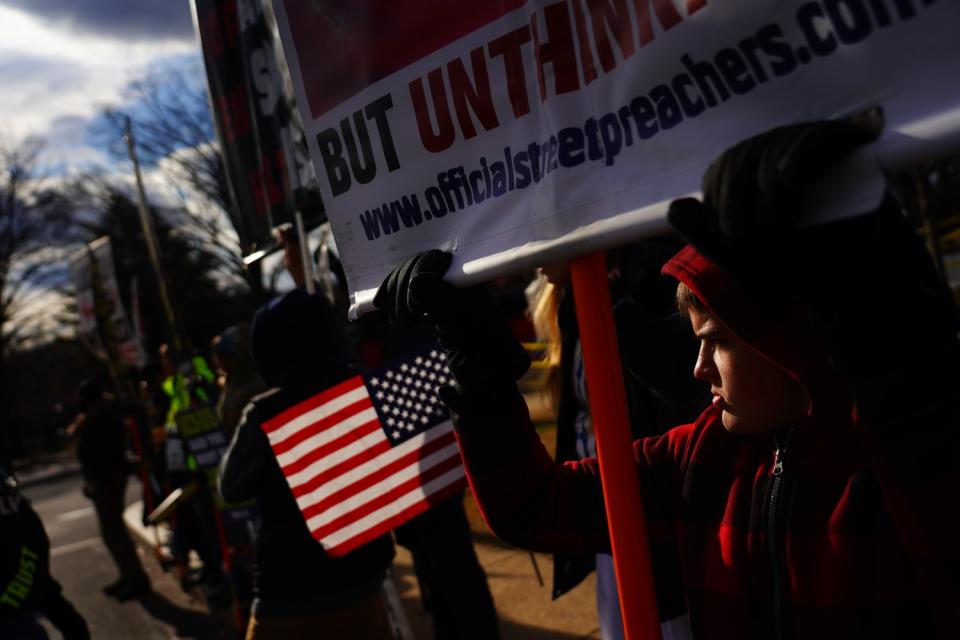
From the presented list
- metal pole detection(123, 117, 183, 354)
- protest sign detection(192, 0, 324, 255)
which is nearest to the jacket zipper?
protest sign detection(192, 0, 324, 255)

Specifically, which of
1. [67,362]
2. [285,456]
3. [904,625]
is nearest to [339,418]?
[285,456]

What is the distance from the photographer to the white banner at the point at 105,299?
8742mm

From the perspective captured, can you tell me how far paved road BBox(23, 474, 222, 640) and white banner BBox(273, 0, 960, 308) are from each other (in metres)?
5.18

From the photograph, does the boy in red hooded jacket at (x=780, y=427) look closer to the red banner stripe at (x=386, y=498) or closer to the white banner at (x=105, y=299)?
the red banner stripe at (x=386, y=498)

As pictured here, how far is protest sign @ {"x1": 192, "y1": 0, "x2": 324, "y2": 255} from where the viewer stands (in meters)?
3.22

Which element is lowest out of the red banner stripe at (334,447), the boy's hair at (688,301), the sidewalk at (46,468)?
the sidewalk at (46,468)

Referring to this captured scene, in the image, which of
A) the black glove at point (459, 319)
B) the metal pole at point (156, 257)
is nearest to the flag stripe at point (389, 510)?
the black glove at point (459, 319)

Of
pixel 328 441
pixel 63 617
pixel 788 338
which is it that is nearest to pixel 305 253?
pixel 328 441

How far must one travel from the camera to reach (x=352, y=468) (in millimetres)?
2863

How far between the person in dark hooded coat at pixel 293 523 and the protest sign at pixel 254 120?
23.9 inches

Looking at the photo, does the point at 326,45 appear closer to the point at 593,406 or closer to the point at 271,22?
the point at 593,406

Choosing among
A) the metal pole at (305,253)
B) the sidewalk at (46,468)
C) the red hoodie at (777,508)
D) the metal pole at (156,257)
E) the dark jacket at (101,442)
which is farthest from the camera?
the sidewalk at (46,468)

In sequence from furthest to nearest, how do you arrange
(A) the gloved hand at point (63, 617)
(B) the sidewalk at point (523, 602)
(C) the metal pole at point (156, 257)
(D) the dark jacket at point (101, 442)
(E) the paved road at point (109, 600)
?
1. (C) the metal pole at point (156, 257)
2. (D) the dark jacket at point (101, 442)
3. (E) the paved road at point (109, 600)
4. (B) the sidewalk at point (523, 602)
5. (A) the gloved hand at point (63, 617)

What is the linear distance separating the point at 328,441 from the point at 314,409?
122 millimetres
